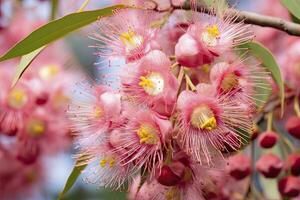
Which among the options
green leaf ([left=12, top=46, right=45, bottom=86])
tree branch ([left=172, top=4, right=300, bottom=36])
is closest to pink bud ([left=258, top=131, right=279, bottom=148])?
tree branch ([left=172, top=4, right=300, bottom=36])

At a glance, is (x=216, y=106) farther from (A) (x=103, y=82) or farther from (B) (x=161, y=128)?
(A) (x=103, y=82)

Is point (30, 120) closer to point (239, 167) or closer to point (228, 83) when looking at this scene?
point (239, 167)

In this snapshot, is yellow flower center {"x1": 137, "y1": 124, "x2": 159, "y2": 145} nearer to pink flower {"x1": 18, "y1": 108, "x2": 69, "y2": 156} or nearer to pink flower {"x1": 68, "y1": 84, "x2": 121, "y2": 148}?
pink flower {"x1": 68, "y1": 84, "x2": 121, "y2": 148}

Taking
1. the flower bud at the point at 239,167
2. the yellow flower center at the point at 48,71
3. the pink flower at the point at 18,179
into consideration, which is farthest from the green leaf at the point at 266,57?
the pink flower at the point at 18,179

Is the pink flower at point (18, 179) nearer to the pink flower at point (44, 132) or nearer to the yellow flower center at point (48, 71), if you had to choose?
the pink flower at point (44, 132)

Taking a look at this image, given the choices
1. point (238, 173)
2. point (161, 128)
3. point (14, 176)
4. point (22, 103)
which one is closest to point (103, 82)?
point (161, 128)

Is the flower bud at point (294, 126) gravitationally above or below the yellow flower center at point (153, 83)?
below
